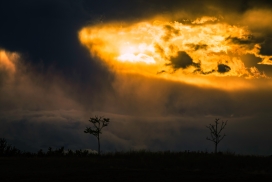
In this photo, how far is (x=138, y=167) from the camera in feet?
132

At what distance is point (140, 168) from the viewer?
3888 cm

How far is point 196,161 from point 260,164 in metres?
7.85

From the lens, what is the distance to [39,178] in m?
28.5

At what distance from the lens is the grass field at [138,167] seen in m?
29.3

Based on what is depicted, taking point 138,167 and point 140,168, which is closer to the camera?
point 140,168

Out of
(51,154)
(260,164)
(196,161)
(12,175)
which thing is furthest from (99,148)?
(12,175)

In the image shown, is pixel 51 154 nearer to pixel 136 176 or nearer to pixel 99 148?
pixel 99 148

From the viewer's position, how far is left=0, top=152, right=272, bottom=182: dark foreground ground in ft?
95.7

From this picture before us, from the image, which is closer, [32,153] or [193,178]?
[193,178]

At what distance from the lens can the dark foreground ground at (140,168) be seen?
29169 mm

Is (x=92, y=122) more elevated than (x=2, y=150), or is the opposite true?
(x=92, y=122)

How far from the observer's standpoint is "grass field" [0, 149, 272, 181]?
29.3 m

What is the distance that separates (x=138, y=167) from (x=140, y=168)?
1431 millimetres

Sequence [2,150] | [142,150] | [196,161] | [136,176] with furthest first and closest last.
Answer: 1. [142,150]
2. [2,150]
3. [196,161]
4. [136,176]
